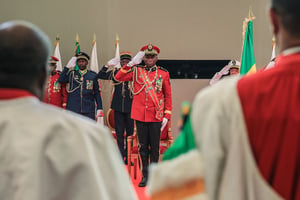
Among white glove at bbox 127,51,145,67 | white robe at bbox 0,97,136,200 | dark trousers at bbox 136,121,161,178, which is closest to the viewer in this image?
white robe at bbox 0,97,136,200

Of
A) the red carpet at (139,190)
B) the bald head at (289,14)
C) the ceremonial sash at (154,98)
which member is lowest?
the red carpet at (139,190)

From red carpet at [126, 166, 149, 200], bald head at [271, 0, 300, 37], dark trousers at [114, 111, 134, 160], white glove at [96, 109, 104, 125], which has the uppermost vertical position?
bald head at [271, 0, 300, 37]

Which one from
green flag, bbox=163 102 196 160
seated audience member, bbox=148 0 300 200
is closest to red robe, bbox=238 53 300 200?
seated audience member, bbox=148 0 300 200

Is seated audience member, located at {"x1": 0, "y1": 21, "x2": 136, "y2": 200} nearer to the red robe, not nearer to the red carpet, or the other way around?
the red robe

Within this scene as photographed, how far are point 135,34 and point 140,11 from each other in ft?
1.36

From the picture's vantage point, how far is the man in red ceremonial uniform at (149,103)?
4.14 metres

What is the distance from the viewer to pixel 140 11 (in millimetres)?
6945

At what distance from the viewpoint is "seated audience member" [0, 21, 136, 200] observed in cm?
95

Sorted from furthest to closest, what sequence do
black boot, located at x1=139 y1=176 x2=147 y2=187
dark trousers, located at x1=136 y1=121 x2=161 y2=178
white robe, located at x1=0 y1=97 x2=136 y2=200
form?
black boot, located at x1=139 y1=176 x2=147 y2=187, dark trousers, located at x1=136 y1=121 x2=161 y2=178, white robe, located at x1=0 y1=97 x2=136 y2=200

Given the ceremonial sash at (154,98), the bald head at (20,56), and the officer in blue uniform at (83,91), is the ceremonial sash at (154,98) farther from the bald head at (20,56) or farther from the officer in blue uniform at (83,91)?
the bald head at (20,56)

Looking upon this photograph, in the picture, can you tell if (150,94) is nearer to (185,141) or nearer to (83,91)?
(83,91)

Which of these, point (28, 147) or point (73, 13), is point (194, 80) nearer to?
point (73, 13)

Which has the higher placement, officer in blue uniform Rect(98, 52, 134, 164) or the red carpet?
Result: officer in blue uniform Rect(98, 52, 134, 164)

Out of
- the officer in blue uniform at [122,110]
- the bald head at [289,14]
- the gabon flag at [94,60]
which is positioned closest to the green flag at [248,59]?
the officer in blue uniform at [122,110]
